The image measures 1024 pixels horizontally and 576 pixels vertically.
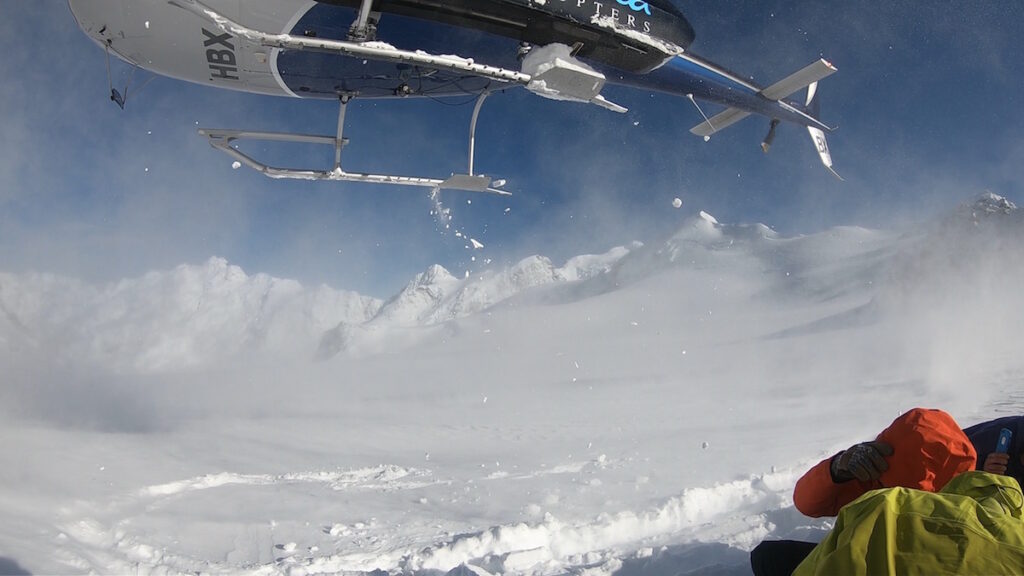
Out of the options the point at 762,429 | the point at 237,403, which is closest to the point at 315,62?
the point at 762,429

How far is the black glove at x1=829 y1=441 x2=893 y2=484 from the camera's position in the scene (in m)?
2.17

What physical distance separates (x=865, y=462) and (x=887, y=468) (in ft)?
0.24

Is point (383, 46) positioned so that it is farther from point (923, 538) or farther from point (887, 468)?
point (923, 538)

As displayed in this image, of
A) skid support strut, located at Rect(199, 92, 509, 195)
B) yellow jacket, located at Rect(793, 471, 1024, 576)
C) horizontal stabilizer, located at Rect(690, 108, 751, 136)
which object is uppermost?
horizontal stabilizer, located at Rect(690, 108, 751, 136)

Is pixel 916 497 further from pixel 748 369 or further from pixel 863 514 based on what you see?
pixel 748 369

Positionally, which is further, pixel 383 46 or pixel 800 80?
pixel 800 80

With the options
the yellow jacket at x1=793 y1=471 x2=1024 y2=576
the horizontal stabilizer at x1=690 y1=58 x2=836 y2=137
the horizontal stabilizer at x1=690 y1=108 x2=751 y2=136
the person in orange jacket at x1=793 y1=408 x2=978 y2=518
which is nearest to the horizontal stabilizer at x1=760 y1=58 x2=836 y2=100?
the horizontal stabilizer at x1=690 y1=58 x2=836 y2=137

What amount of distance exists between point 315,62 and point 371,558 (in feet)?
16.2

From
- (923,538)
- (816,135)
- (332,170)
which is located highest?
(816,135)

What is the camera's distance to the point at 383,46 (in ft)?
15.1

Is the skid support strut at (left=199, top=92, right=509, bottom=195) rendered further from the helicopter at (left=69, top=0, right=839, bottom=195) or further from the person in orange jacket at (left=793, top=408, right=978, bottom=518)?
→ the person in orange jacket at (left=793, top=408, right=978, bottom=518)

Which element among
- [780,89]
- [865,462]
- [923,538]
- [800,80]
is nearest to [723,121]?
[780,89]

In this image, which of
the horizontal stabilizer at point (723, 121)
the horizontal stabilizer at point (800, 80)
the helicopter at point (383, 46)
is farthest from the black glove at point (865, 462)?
the horizontal stabilizer at point (723, 121)

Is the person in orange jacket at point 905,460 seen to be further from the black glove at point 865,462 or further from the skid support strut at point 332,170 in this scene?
the skid support strut at point 332,170
